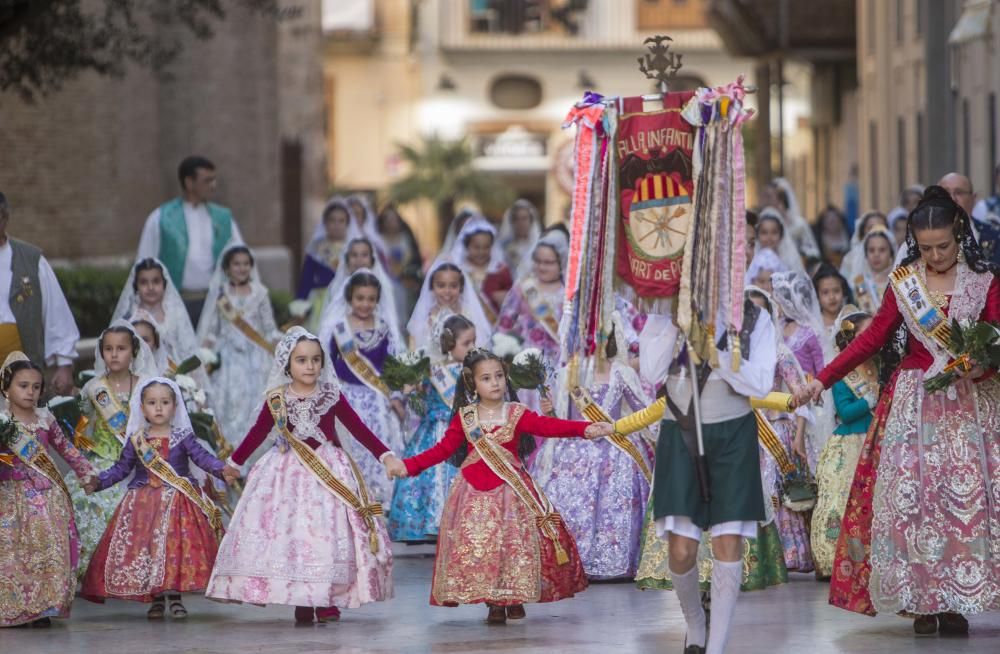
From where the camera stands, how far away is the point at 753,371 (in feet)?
29.7

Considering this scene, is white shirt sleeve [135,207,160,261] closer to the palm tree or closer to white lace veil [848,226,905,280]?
white lace veil [848,226,905,280]

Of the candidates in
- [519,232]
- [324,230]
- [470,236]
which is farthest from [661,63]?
[519,232]

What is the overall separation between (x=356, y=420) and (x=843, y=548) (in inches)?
102

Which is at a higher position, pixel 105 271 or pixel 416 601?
pixel 105 271

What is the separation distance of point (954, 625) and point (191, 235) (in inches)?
325

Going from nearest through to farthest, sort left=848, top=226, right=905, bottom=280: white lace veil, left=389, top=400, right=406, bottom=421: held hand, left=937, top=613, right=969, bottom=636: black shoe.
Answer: left=937, top=613, right=969, bottom=636: black shoe → left=389, top=400, right=406, bottom=421: held hand → left=848, top=226, right=905, bottom=280: white lace veil

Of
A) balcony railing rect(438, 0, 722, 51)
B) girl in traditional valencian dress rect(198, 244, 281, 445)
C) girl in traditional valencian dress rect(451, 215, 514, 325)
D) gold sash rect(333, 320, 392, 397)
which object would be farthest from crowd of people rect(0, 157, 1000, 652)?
balcony railing rect(438, 0, 722, 51)

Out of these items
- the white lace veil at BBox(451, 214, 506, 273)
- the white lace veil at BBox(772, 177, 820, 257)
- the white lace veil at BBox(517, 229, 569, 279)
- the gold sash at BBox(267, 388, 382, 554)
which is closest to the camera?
the gold sash at BBox(267, 388, 382, 554)

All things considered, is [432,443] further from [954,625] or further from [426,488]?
[954,625]

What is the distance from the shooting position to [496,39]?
6025 cm

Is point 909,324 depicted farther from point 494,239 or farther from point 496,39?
point 496,39

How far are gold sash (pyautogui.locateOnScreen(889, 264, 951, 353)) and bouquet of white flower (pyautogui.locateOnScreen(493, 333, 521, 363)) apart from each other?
4.26m

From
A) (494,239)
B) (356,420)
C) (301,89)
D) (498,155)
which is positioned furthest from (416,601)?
(498,155)

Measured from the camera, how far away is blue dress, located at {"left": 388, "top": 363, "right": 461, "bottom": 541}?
44.5 ft
